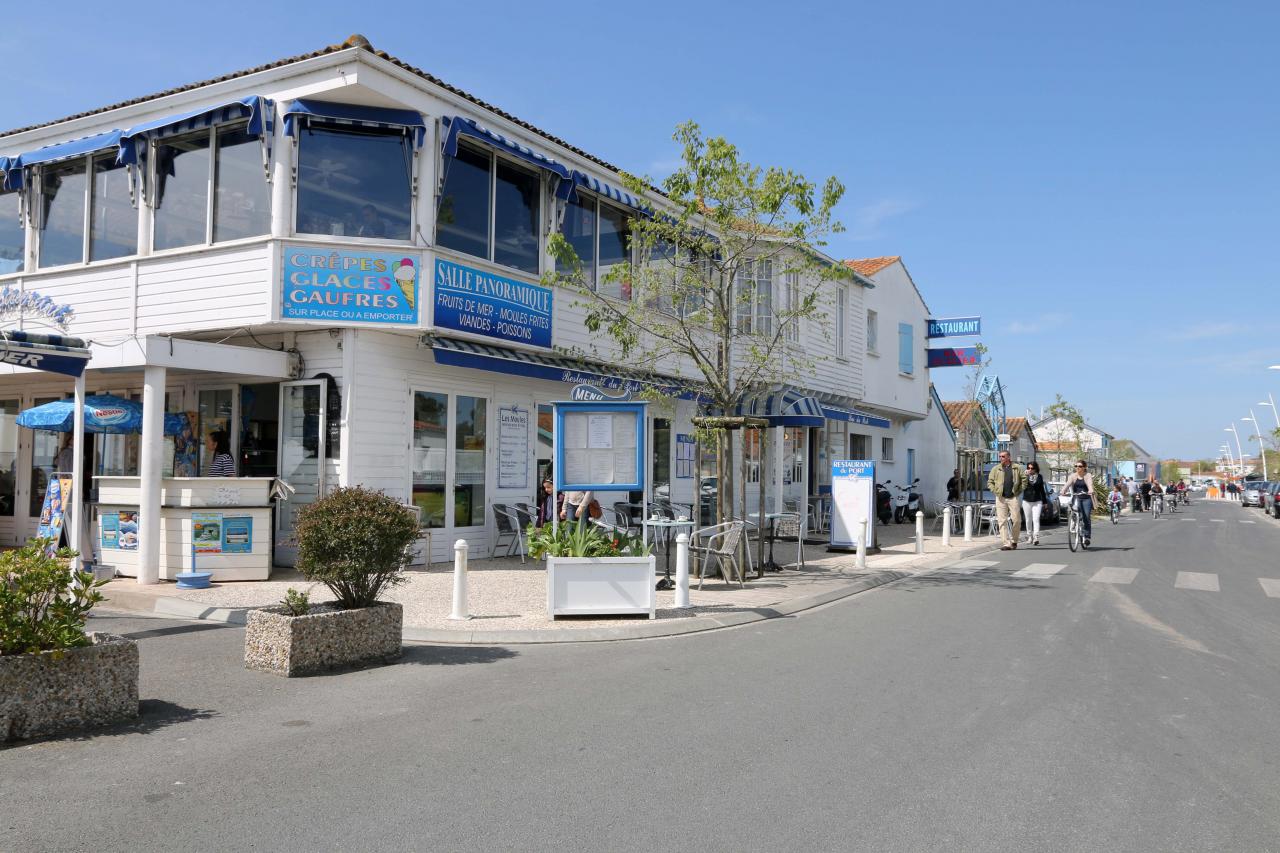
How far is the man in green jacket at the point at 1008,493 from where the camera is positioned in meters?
19.2

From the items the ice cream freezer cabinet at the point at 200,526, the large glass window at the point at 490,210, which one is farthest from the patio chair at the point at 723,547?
the ice cream freezer cabinet at the point at 200,526

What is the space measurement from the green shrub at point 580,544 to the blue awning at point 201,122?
6903mm

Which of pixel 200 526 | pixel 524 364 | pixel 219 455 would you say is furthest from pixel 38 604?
pixel 524 364

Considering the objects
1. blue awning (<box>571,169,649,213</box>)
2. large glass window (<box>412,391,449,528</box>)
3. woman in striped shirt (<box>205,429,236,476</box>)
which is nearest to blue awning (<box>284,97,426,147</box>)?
blue awning (<box>571,169,649,213</box>)

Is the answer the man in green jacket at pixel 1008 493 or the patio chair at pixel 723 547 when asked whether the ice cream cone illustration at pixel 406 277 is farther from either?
the man in green jacket at pixel 1008 493

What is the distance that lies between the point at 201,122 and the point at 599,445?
7217 mm

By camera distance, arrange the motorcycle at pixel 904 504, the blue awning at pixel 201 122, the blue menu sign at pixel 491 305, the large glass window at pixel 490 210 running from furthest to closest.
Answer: the motorcycle at pixel 904 504 < the large glass window at pixel 490 210 < the blue menu sign at pixel 491 305 < the blue awning at pixel 201 122

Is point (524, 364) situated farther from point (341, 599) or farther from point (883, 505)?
point (883, 505)

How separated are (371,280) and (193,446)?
4.19m

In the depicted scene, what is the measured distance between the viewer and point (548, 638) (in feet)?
28.4

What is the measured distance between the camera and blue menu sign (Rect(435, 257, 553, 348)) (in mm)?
13039

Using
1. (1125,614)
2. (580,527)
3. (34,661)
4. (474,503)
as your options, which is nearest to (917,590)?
(1125,614)

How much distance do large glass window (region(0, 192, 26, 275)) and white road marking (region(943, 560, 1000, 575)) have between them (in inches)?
→ 622

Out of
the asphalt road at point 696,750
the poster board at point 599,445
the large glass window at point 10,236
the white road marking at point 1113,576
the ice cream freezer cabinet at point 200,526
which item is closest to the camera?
the asphalt road at point 696,750
